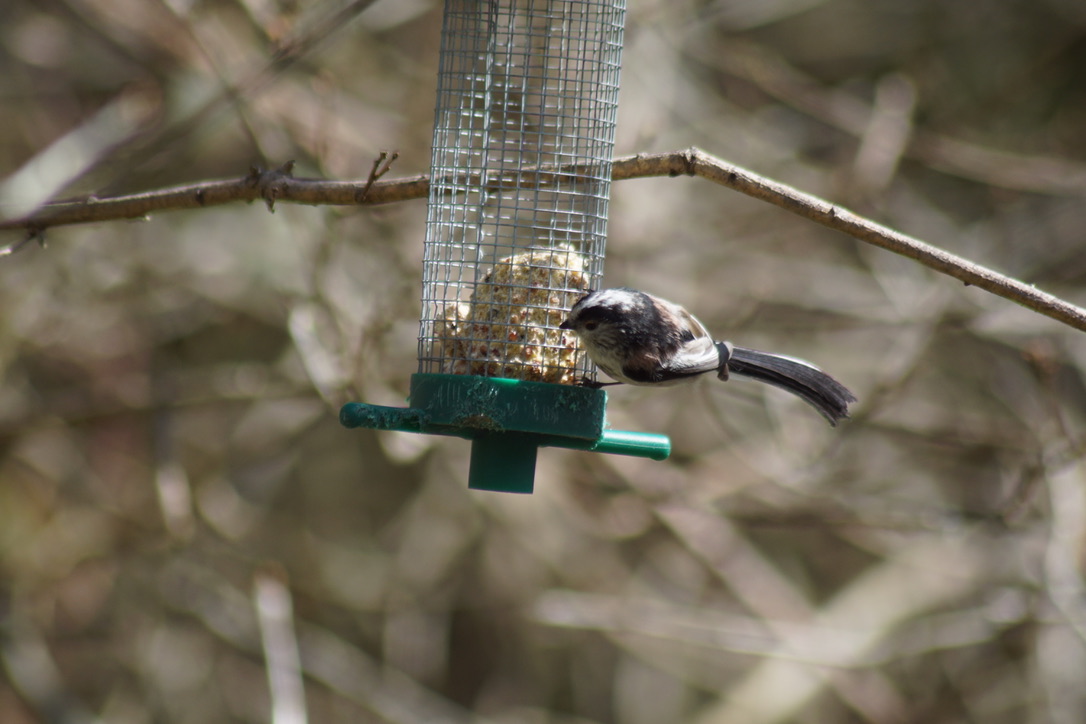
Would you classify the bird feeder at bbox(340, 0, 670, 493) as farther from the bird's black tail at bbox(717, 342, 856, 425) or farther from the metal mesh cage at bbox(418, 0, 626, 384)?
the bird's black tail at bbox(717, 342, 856, 425)

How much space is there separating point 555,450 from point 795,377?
3318 mm

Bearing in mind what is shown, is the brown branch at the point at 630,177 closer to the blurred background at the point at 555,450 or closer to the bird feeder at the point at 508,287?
the bird feeder at the point at 508,287

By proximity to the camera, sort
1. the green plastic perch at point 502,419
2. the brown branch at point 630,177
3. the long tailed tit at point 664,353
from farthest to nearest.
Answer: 1. the long tailed tit at point 664,353
2. the green plastic perch at point 502,419
3. the brown branch at point 630,177

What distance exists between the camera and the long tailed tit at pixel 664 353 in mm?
4012

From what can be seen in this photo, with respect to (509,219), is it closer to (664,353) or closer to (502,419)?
(664,353)

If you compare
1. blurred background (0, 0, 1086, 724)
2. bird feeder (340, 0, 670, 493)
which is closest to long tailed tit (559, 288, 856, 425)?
bird feeder (340, 0, 670, 493)

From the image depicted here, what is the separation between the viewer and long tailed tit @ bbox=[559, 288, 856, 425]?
4.01 meters

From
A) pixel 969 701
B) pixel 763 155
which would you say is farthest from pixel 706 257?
pixel 969 701

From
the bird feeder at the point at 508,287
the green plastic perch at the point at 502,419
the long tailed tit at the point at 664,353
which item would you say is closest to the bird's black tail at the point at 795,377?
the long tailed tit at the point at 664,353

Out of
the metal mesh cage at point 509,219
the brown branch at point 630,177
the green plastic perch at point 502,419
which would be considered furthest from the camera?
the metal mesh cage at point 509,219

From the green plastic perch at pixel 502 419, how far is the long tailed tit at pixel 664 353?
22 cm

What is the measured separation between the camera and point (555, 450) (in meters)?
7.53

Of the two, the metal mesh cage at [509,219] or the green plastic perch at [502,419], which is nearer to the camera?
the green plastic perch at [502,419]

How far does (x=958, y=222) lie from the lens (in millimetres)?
8938
